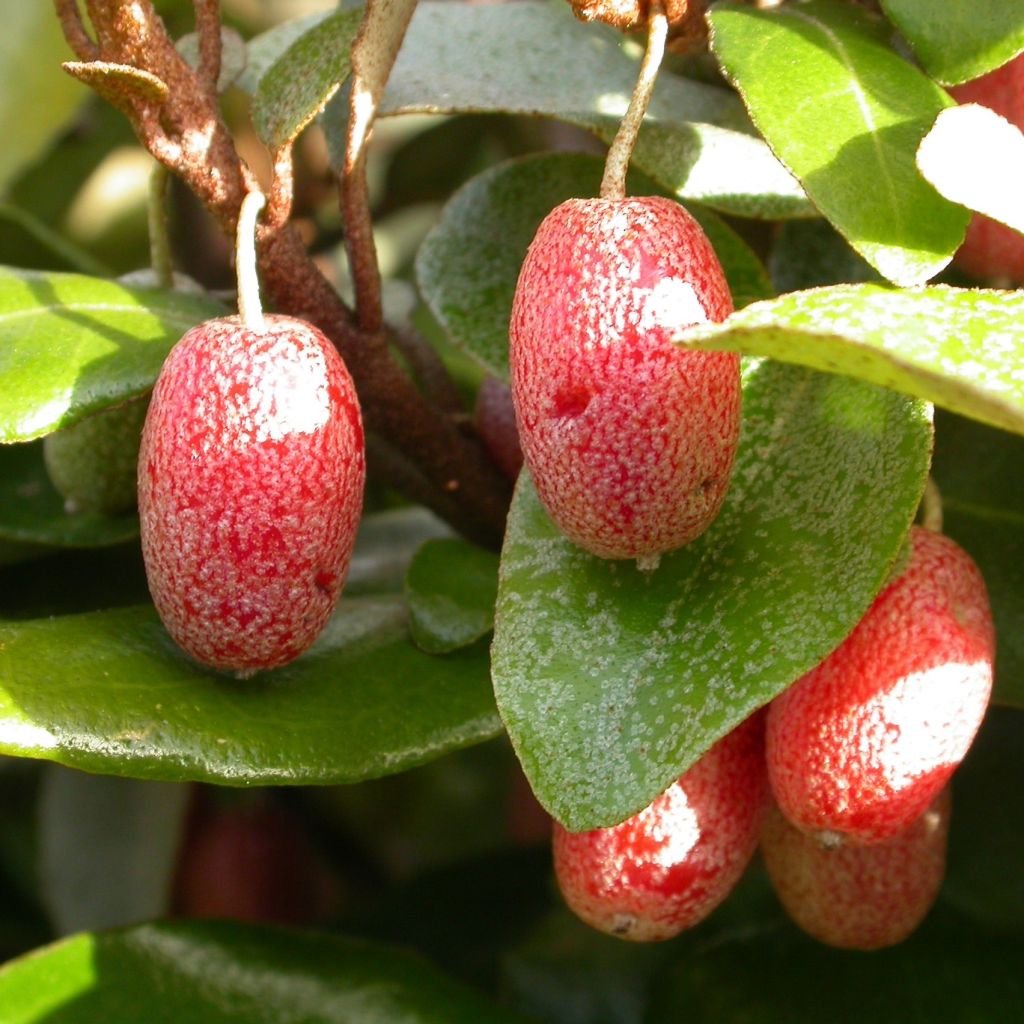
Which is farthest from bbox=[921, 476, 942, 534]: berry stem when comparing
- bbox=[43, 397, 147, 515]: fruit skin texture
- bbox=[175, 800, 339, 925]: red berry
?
bbox=[175, 800, 339, 925]: red berry

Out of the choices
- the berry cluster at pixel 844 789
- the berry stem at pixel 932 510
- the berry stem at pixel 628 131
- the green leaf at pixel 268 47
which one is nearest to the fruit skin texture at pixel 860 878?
the berry cluster at pixel 844 789

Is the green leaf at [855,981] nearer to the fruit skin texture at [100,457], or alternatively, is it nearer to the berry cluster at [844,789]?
the berry cluster at [844,789]

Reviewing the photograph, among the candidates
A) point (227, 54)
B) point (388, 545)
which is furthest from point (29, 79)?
point (388, 545)

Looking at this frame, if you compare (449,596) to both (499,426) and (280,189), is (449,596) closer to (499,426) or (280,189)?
(499,426)

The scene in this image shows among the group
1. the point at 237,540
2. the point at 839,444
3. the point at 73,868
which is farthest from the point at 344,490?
the point at 73,868

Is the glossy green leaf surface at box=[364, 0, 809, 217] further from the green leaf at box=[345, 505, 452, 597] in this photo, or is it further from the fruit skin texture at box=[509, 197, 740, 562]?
the green leaf at box=[345, 505, 452, 597]

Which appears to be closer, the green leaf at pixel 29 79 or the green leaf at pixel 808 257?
the green leaf at pixel 808 257

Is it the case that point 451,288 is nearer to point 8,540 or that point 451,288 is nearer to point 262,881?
point 8,540
